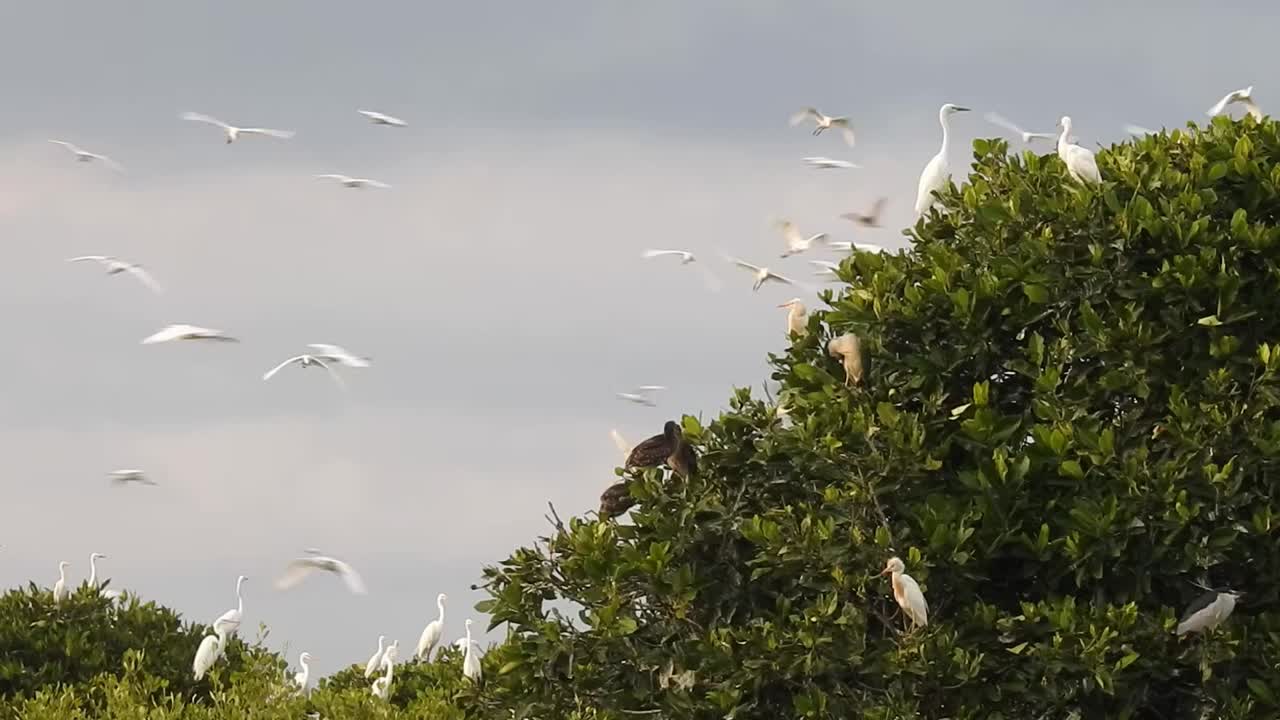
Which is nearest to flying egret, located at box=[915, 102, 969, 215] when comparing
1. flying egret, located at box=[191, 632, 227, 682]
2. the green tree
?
the green tree

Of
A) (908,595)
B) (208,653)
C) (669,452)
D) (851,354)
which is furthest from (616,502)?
(208,653)

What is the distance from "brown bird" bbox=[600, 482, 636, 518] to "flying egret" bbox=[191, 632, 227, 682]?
9149 millimetres

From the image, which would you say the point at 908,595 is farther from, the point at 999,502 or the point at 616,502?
the point at 616,502

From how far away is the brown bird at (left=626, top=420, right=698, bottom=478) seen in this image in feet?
43.8

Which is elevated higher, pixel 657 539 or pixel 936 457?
pixel 936 457

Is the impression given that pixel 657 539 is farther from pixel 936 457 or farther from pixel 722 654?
pixel 936 457

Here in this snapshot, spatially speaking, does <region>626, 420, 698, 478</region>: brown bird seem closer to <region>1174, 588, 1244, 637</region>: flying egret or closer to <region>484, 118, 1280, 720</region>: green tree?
<region>484, 118, 1280, 720</region>: green tree

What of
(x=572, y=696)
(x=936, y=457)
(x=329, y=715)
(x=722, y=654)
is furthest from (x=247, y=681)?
(x=936, y=457)

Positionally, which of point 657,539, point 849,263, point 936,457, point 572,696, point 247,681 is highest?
point 849,263

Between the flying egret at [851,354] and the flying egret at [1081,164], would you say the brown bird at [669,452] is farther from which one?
the flying egret at [1081,164]

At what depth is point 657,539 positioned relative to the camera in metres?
13.1

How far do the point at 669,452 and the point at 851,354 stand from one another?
1547 mm

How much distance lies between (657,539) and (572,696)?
4.27 ft

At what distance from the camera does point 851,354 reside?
509 inches
